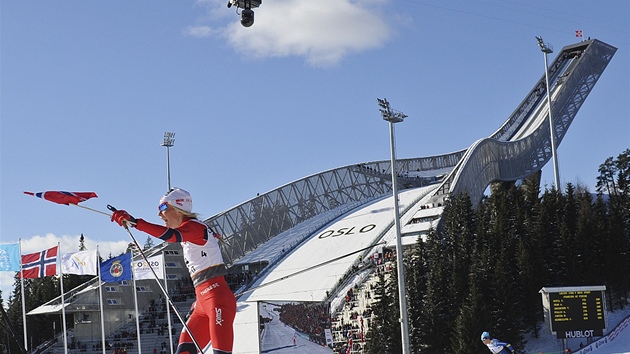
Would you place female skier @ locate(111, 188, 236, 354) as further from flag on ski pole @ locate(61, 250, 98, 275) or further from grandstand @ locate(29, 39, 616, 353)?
flag on ski pole @ locate(61, 250, 98, 275)

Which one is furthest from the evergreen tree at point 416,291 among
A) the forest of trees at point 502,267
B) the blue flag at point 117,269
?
the blue flag at point 117,269

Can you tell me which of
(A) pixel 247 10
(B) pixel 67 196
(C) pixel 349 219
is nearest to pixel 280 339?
(A) pixel 247 10

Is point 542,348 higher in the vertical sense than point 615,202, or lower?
lower

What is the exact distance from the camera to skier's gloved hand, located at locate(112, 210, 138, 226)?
27.3ft

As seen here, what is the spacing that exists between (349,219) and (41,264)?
39249 mm

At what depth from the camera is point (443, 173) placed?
92.8 m

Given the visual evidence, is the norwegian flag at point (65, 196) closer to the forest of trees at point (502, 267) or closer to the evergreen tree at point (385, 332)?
the forest of trees at point (502, 267)

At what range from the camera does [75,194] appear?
8.87 meters

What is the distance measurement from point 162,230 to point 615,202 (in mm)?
41912

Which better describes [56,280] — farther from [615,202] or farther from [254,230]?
[615,202]

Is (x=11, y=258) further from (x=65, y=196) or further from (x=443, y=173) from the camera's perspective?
(x=443, y=173)

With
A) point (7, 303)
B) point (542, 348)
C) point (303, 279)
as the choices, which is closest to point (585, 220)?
point (542, 348)

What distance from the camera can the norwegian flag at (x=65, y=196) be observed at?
8.70m

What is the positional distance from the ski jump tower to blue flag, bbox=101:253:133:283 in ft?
83.0
